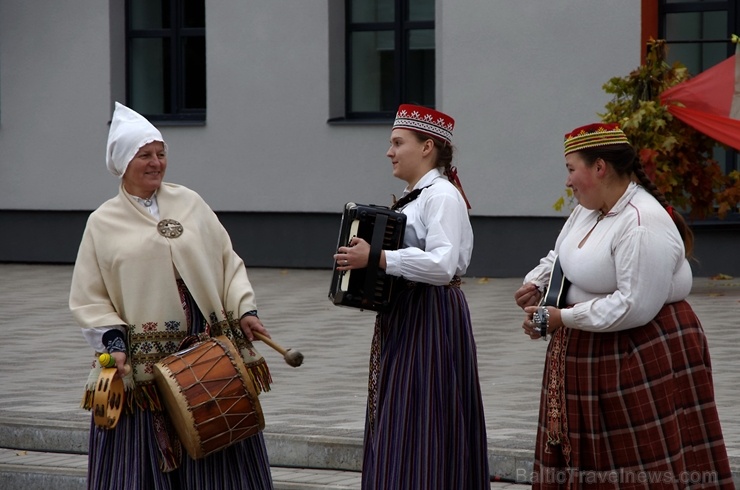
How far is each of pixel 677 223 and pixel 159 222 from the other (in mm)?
2043

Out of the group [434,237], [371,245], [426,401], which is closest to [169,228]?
[371,245]

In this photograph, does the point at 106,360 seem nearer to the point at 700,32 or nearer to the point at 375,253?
the point at 375,253

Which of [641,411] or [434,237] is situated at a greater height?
[434,237]

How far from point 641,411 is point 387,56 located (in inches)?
443

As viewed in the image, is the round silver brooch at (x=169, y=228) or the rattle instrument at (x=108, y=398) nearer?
the rattle instrument at (x=108, y=398)

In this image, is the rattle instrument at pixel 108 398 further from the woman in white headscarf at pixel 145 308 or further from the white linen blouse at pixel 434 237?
the white linen blouse at pixel 434 237

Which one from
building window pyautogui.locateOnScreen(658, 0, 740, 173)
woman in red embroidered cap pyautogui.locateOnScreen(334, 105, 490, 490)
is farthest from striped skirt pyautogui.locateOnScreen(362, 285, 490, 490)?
building window pyautogui.locateOnScreen(658, 0, 740, 173)

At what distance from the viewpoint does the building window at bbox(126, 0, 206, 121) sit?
1598 centimetres

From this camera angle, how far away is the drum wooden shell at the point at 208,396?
202 inches

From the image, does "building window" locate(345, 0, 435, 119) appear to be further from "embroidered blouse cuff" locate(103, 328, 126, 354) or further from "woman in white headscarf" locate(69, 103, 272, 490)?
"embroidered blouse cuff" locate(103, 328, 126, 354)

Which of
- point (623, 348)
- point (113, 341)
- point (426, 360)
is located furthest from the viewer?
point (426, 360)

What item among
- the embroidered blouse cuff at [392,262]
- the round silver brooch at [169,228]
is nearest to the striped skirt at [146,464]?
the round silver brooch at [169,228]

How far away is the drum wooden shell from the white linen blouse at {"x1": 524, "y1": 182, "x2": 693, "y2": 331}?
4.48 feet

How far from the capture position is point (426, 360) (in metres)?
5.30
